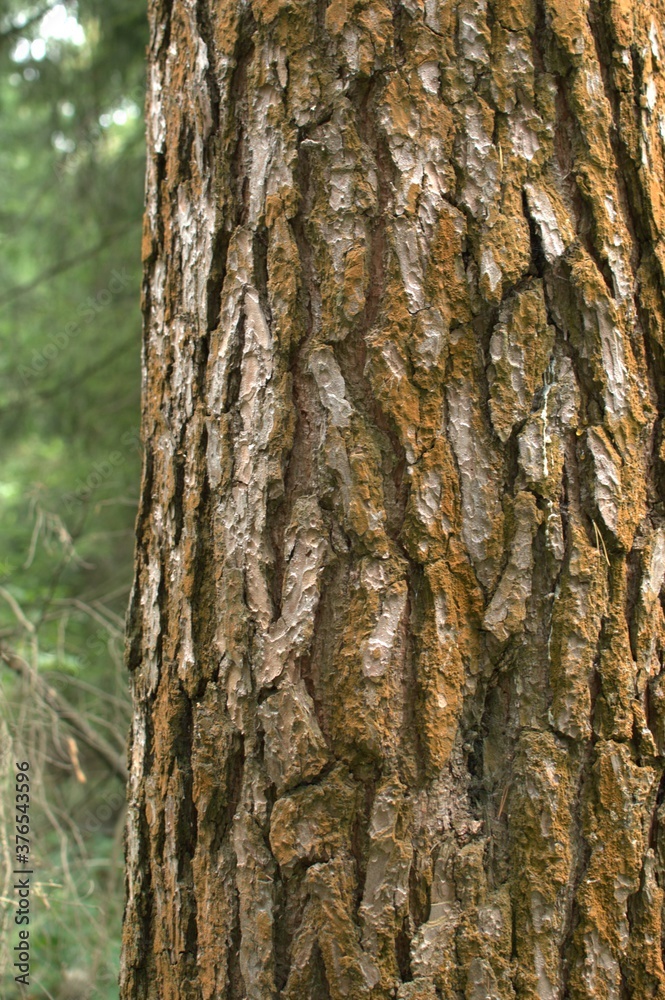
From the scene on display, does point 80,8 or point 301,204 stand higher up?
point 80,8

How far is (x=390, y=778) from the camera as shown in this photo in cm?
102

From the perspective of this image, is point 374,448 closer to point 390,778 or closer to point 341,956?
point 390,778

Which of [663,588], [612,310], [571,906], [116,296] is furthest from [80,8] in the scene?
[571,906]

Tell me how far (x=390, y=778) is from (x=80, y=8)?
416cm
